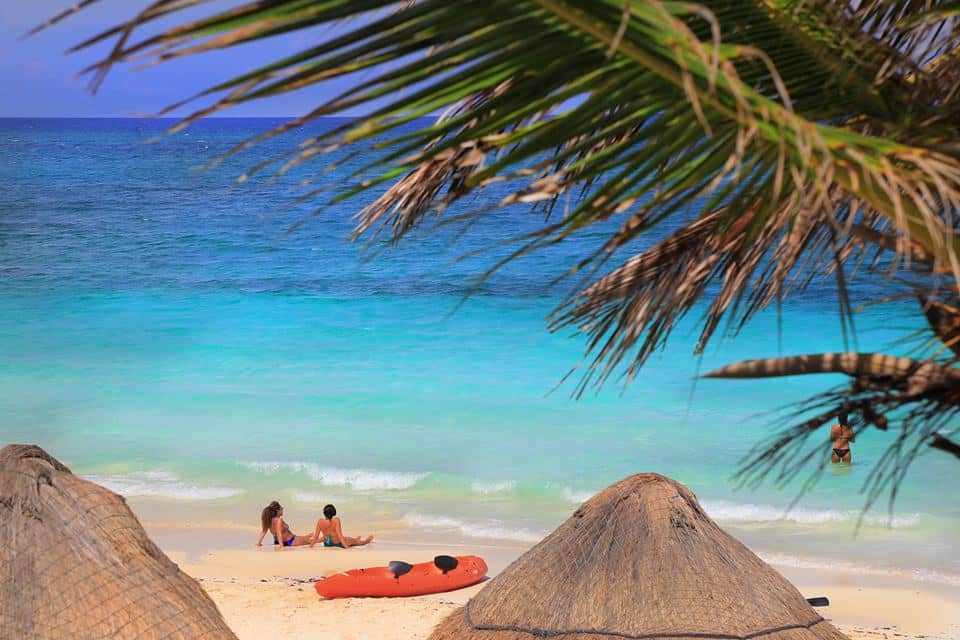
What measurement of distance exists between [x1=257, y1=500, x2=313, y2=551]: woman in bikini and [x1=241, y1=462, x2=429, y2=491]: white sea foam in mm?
2439

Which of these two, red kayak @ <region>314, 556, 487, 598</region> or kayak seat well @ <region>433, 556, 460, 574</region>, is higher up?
kayak seat well @ <region>433, 556, 460, 574</region>

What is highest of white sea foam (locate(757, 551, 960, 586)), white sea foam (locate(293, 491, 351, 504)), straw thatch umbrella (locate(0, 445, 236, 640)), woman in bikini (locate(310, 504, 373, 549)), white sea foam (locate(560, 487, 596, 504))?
white sea foam (locate(560, 487, 596, 504))

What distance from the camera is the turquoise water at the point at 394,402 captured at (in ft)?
38.7

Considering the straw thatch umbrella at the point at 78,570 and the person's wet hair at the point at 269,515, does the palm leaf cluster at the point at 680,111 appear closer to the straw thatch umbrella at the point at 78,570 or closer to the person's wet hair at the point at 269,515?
the straw thatch umbrella at the point at 78,570

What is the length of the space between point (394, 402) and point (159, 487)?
5.01m

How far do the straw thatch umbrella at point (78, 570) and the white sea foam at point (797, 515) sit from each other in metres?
8.78

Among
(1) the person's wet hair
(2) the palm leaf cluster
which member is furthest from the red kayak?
(2) the palm leaf cluster

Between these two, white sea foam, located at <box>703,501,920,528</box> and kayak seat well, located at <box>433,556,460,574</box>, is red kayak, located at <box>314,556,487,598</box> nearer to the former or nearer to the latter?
kayak seat well, located at <box>433,556,460,574</box>

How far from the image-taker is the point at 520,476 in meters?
13.4

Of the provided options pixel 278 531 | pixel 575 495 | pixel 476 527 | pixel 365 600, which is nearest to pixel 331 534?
pixel 278 531

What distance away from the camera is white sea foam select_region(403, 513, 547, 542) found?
10.8 meters

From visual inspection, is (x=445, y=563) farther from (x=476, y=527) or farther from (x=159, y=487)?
(x=159, y=487)

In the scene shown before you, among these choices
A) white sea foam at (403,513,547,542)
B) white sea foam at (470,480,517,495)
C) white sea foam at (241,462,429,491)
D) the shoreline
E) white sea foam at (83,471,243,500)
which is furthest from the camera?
white sea foam at (241,462,429,491)

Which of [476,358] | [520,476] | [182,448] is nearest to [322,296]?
[476,358]
